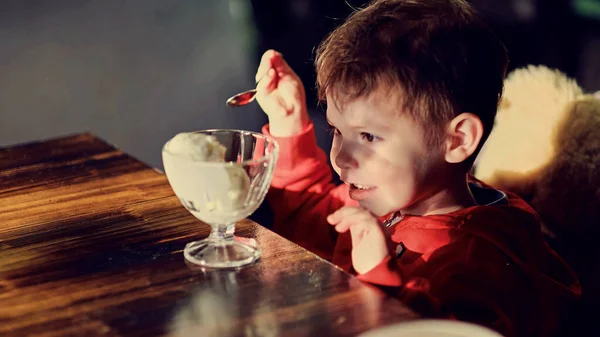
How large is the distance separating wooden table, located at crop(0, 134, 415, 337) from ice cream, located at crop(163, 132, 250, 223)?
75 mm

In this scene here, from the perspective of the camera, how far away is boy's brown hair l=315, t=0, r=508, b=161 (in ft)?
4.01

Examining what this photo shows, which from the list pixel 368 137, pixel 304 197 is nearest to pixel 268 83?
pixel 304 197

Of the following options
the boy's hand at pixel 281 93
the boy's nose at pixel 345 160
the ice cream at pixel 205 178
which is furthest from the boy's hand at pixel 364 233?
the boy's hand at pixel 281 93

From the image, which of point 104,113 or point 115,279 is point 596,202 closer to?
point 115,279

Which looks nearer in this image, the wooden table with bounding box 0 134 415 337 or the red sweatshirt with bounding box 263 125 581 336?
the wooden table with bounding box 0 134 415 337

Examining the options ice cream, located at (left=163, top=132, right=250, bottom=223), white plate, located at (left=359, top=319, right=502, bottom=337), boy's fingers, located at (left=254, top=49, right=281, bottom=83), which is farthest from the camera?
boy's fingers, located at (left=254, top=49, right=281, bottom=83)

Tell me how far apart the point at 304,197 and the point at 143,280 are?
2.22ft

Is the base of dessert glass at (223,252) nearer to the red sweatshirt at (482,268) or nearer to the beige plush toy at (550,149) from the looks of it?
the red sweatshirt at (482,268)

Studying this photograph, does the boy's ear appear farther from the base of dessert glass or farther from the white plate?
the white plate

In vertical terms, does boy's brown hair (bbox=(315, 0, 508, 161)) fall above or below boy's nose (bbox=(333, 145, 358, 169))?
above

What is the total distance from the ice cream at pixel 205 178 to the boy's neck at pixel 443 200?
406 millimetres

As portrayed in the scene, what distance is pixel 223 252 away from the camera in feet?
3.38

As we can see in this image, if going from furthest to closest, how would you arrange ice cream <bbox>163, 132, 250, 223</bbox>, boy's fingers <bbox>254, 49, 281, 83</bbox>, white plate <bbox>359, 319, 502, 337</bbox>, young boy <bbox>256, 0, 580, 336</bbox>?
boy's fingers <bbox>254, 49, 281, 83</bbox>, young boy <bbox>256, 0, 580, 336</bbox>, ice cream <bbox>163, 132, 250, 223</bbox>, white plate <bbox>359, 319, 502, 337</bbox>

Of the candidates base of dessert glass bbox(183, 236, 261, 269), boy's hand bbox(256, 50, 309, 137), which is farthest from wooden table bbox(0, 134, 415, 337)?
boy's hand bbox(256, 50, 309, 137)
